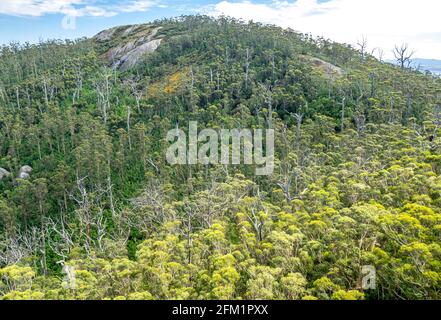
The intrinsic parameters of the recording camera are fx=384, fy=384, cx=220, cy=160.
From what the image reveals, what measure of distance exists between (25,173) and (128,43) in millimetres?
58858

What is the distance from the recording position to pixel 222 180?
126 feet

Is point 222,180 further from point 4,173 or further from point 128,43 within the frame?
point 128,43

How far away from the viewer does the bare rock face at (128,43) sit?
8975 cm

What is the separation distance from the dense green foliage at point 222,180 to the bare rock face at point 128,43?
5.47m
